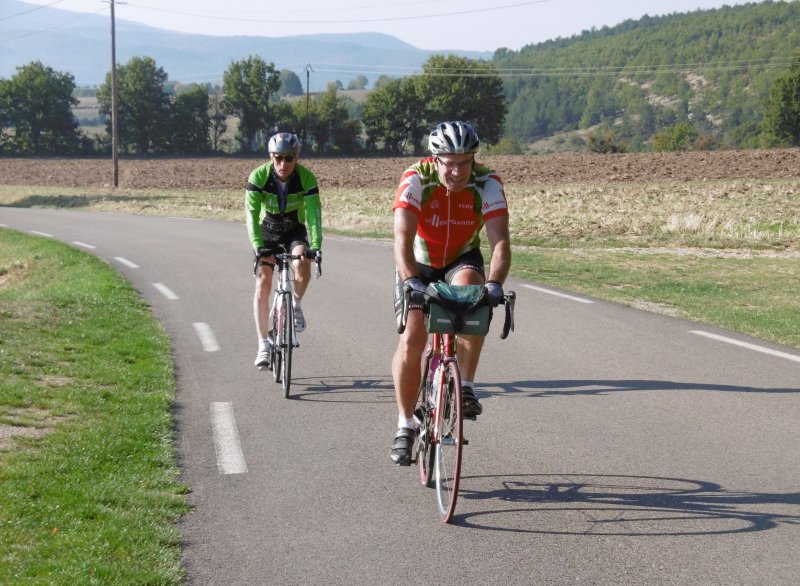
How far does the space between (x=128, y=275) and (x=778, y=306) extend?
31.2 ft

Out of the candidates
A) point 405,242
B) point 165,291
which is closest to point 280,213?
point 405,242

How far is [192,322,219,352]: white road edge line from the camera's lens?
32.3 feet

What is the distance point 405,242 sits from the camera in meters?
5.31

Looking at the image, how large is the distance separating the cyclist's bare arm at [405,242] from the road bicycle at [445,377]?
18 cm

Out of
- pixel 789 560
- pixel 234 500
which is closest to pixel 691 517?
pixel 789 560

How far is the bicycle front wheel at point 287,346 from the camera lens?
7.80 metres

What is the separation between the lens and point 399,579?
14.0ft

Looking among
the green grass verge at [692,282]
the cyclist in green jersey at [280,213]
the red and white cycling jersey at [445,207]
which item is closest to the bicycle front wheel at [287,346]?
the cyclist in green jersey at [280,213]

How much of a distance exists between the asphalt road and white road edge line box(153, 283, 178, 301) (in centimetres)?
Result: 232

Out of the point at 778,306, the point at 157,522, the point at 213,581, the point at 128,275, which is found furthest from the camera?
the point at 128,275

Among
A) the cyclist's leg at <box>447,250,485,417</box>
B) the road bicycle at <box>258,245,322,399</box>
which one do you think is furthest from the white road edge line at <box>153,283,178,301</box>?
the cyclist's leg at <box>447,250,485,417</box>

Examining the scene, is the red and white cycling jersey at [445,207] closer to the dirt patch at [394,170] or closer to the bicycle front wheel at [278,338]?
the bicycle front wheel at [278,338]

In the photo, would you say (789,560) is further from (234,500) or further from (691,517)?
(234,500)

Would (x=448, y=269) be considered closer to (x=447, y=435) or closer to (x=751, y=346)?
(x=447, y=435)
